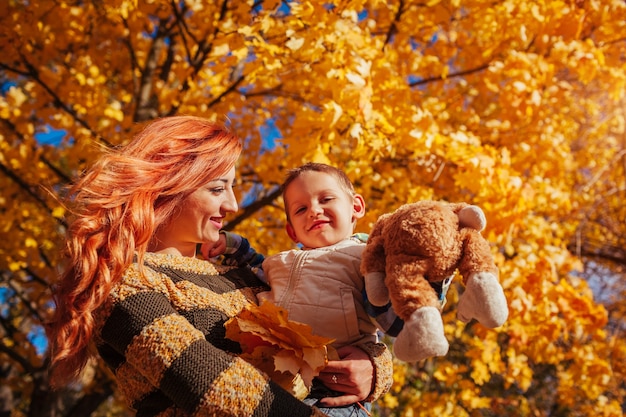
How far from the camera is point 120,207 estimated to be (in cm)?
156

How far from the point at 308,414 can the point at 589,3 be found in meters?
3.37

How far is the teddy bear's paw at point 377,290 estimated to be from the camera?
48.6 inches

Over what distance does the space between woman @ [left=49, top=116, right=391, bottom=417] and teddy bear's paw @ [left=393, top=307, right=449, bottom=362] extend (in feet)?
1.29

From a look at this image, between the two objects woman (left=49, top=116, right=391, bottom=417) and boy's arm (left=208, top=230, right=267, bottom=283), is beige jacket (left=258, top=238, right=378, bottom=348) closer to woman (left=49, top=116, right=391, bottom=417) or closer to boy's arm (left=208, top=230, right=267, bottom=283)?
woman (left=49, top=116, right=391, bottom=417)

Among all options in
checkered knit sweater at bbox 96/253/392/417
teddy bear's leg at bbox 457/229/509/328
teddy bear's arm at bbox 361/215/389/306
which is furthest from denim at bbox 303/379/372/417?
teddy bear's leg at bbox 457/229/509/328

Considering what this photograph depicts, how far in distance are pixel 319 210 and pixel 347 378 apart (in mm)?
581

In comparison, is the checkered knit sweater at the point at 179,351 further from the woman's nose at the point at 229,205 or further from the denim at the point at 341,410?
the woman's nose at the point at 229,205

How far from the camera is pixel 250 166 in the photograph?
497cm

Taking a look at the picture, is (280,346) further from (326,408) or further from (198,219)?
(198,219)

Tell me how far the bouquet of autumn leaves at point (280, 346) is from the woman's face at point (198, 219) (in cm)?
41

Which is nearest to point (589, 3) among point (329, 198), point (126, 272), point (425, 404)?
point (329, 198)

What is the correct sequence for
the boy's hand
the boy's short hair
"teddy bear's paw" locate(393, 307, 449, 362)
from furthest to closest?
the boy's hand, the boy's short hair, "teddy bear's paw" locate(393, 307, 449, 362)

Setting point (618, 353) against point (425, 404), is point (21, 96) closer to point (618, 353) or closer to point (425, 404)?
point (425, 404)

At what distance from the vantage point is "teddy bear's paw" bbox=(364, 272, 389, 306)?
1.23m
